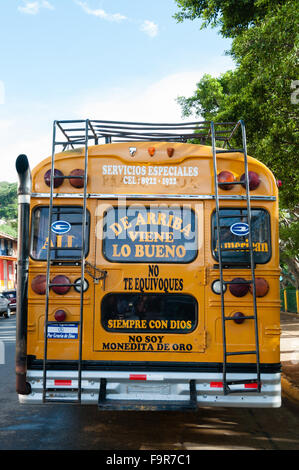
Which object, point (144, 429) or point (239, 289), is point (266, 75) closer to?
point (239, 289)

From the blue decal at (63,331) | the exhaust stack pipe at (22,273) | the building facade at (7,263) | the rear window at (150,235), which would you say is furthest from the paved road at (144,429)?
the building facade at (7,263)

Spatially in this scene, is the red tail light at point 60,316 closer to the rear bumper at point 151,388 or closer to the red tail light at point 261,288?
the rear bumper at point 151,388

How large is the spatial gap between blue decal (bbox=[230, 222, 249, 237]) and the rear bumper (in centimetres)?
145

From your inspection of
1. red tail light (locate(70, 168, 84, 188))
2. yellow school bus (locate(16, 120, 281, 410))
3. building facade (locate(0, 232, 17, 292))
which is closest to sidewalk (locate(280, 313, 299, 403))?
yellow school bus (locate(16, 120, 281, 410))

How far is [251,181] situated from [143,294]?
1.69m

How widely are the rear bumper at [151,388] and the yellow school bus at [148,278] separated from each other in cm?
1

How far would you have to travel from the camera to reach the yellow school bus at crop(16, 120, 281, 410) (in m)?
4.90

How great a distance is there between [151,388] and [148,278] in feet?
3.69

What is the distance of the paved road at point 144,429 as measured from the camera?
205 inches

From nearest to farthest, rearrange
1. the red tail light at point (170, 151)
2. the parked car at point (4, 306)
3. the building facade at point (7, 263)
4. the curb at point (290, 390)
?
1. the red tail light at point (170, 151)
2. the curb at point (290, 390)
3. the parked car at point (4, 306)
4. the building facade at point (7, 263)

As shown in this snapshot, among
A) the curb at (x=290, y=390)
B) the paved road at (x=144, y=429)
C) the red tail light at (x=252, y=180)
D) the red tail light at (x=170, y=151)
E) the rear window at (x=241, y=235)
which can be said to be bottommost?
the curb at (x=290, y=390)

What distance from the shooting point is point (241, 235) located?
5125 millimetres

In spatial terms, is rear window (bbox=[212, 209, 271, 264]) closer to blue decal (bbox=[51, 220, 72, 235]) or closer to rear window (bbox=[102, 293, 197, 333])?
rear window (bbox=[102, 293, 197, 333])

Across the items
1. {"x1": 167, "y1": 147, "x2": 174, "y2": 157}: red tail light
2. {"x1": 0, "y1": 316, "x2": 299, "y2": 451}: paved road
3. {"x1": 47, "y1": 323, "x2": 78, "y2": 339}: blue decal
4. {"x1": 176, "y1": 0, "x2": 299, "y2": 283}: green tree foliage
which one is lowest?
{"x1": 0, "y1": 316, "x2": 299, "y2": 451}: paved road
